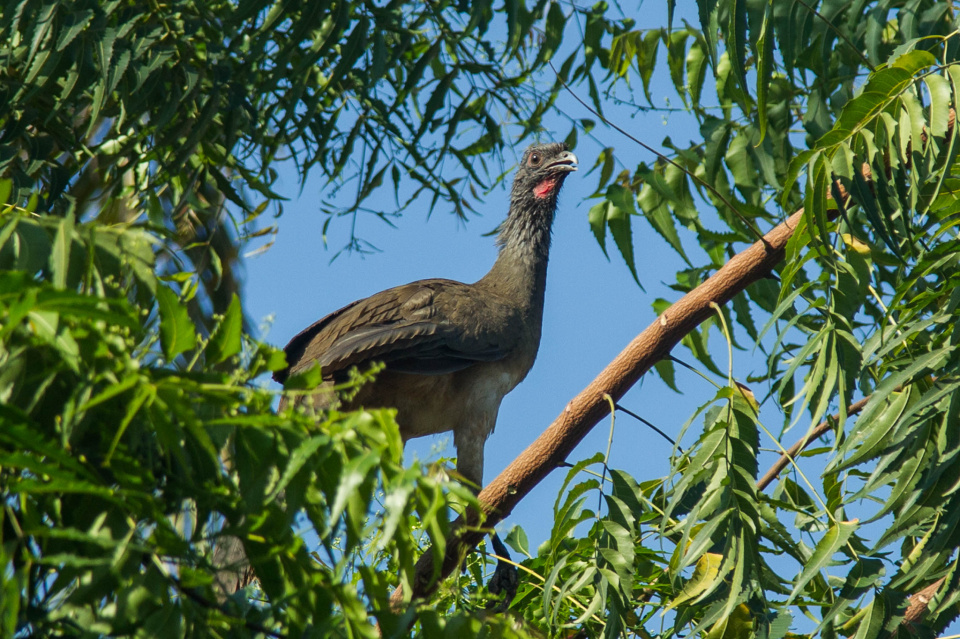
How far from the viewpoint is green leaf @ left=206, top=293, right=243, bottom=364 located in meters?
1.32

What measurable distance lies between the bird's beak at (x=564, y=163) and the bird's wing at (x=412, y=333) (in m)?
1.03

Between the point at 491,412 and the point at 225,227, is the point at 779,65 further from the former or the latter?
the point at 225,227

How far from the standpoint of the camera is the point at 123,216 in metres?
3.79

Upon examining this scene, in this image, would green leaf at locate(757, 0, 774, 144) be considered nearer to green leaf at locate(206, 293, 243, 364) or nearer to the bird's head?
green leaf at locate(206, 293, 243, 364)

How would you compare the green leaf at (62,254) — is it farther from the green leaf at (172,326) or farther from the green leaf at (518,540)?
the green leaf at (518,540)

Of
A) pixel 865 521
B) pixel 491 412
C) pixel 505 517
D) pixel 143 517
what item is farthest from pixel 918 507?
pixel 491 412

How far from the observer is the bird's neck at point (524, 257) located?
15.3 feet

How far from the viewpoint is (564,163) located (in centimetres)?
501

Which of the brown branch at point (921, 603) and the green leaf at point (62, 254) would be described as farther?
the brown branch at point (921, 603)

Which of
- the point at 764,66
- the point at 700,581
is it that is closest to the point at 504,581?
the point at 700,581

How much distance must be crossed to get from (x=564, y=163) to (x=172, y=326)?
391cm

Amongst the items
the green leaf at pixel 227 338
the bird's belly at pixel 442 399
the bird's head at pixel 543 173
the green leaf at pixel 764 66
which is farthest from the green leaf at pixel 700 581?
the bird's head at pixel 543 173

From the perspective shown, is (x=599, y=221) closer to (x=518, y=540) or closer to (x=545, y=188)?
(x=518, y=540)

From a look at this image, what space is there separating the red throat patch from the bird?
0.66 meters
